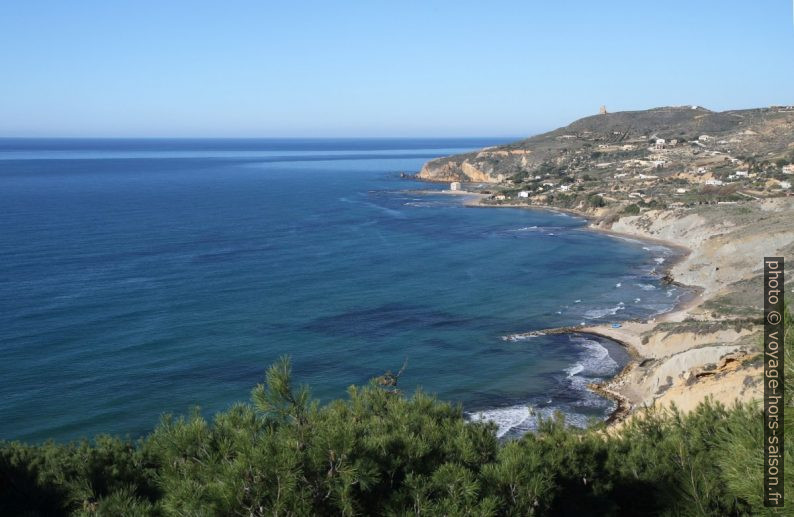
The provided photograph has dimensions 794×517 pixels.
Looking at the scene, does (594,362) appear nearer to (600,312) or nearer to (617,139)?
(600,312)

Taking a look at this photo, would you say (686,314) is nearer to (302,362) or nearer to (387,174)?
(302,362)

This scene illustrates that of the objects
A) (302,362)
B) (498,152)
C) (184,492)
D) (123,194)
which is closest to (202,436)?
(184,492)

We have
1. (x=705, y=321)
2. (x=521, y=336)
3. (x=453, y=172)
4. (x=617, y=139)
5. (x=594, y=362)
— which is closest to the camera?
(x=594, y=362)

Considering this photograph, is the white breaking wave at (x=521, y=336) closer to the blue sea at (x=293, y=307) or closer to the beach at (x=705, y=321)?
the blue sea at (x=293, y=307)

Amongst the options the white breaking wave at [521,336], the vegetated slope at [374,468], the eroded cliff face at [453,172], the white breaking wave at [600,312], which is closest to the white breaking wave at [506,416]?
the white breaking wave at [521,336]

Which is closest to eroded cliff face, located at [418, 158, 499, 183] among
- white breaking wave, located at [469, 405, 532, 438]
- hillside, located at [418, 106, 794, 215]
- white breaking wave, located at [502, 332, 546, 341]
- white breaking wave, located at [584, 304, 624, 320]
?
hillside, located at [418, 106, 794, 215]

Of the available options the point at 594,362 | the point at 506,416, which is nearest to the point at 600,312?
the point at 594,362
